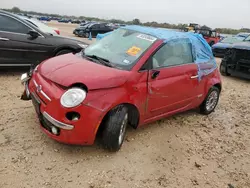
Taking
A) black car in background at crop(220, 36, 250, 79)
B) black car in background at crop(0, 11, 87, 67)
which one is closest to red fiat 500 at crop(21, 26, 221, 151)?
black car in background at crop(0, 11, 87, 67)

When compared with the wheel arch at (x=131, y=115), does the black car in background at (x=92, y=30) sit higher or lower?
lower

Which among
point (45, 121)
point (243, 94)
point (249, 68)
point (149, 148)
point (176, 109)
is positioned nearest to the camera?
point (45, 121)

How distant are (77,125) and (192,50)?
2.67m

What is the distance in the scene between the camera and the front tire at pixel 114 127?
3.56 metres

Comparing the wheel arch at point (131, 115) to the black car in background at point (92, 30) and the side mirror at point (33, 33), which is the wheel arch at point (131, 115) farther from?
the black car in background at point (92, 30)

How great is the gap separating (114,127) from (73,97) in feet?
2.10

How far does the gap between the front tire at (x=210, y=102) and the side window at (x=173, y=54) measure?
3.39 ft

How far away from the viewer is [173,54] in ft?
15.0

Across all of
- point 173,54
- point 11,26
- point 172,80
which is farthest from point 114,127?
point 11,26

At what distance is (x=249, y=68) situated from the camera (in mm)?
9227

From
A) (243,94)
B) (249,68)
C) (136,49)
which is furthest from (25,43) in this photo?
(249,68)

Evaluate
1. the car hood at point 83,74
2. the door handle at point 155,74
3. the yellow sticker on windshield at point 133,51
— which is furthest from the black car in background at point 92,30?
the door handle at point 155,74

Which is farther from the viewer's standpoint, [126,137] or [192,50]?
[192,50]

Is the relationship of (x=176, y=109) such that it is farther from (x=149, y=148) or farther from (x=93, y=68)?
(x=93, y=68)
